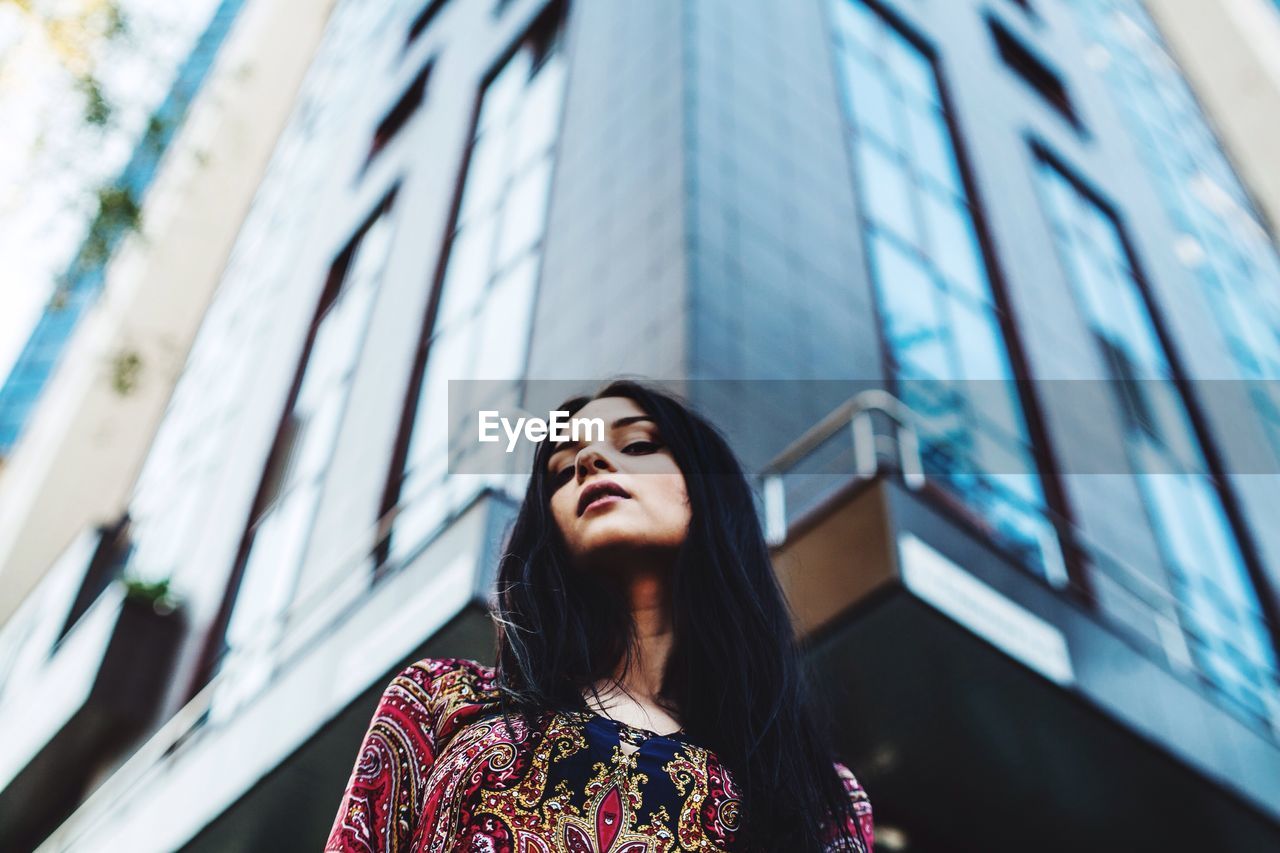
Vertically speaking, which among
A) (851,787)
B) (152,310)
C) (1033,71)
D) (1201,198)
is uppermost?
(152,310)

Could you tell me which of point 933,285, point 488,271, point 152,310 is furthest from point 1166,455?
point 152,310

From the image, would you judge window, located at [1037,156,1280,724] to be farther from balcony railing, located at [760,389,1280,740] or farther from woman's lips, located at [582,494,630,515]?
woman's lips, located at [582,494,630,515]

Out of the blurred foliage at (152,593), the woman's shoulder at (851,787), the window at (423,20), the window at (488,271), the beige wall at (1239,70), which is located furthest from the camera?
the beige wall at (1239,70)

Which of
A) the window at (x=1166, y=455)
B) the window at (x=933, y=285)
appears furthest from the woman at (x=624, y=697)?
the window at (x=1166, y=455)

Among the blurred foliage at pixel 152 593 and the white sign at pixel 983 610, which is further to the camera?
the blurred foliage at pixel 152 593

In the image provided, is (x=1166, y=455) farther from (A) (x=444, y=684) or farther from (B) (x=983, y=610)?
(A) (x=444, y=684)

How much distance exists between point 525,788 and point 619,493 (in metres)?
0.81

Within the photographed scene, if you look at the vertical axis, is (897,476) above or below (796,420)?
below

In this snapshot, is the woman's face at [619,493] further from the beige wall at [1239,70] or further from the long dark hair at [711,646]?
the beige wall at [1239,70]

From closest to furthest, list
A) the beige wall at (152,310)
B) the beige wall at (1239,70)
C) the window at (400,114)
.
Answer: the window at (400,114)
the beige wall at (152,310)
the beige wall at (1239,70)

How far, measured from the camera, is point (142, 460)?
79.4 feet

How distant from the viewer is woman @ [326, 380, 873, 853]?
221 cm

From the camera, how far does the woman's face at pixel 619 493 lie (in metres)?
2.76

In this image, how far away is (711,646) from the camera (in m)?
2.72
